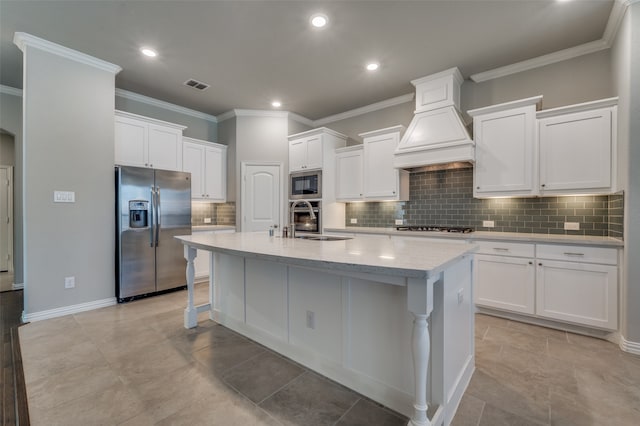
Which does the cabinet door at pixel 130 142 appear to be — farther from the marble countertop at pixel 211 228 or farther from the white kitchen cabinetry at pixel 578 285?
the white kitchen cabinetry at pixel 578 285

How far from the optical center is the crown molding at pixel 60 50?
2791 mm

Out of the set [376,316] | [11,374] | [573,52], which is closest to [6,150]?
[11,374]

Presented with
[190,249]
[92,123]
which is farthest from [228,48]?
[190,249]

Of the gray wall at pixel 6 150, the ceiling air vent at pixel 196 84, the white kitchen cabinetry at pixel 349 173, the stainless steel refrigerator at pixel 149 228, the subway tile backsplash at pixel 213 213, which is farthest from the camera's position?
the subway tile backsplash at pixel 213 213

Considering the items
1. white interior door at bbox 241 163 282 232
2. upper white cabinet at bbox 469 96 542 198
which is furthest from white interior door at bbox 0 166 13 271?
upper white cabinet at bbox 469 96 542 198

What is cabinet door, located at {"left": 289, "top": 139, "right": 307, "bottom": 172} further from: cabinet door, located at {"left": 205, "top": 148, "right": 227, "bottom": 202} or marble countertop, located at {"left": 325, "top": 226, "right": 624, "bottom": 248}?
marble countertop, located at {"left": 325, "top": 226, "right": 624, "bottom": 248}

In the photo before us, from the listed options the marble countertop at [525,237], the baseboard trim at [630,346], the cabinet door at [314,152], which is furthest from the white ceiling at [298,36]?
the baseboard trim at [630,346]

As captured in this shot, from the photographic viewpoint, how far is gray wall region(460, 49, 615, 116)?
288 cm

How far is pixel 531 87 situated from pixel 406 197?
1.89 meters

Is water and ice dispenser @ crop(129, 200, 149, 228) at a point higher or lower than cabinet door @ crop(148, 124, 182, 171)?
lower

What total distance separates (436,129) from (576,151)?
1342 millimetres

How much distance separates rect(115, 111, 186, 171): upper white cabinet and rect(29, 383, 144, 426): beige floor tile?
116 inches

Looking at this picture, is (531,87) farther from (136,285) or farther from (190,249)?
(136,285)

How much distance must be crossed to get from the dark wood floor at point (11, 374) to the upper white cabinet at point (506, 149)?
4133 millimetres
